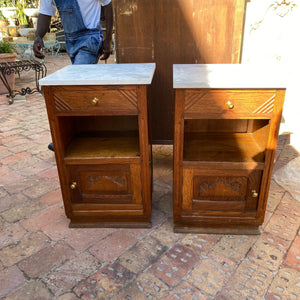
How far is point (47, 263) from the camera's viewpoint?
1.71 metres

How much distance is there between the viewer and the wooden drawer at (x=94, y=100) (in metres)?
1.64

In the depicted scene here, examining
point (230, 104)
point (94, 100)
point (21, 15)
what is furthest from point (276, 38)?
point (21, 15)

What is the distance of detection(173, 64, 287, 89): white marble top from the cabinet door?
0.54m

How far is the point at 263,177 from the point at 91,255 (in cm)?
117

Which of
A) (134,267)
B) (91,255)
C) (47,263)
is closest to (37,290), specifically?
(47,263)

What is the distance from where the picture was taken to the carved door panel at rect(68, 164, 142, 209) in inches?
73.5

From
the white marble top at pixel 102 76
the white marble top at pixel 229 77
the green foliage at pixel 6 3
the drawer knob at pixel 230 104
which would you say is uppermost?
the green foliage at pixel 6 3

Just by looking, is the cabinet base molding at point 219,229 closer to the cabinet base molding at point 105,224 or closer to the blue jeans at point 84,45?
the cabinet base molding at point 105,224

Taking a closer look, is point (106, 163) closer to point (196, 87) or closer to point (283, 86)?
point (196, 87)

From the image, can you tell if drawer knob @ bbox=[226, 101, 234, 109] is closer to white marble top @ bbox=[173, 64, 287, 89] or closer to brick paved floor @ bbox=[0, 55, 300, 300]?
white marble top @ bbox=[173, 64, 287, 89]

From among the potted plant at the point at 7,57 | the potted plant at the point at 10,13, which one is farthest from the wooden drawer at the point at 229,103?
the potted plant at the point at 10,13

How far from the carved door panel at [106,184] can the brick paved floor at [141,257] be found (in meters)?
0.23

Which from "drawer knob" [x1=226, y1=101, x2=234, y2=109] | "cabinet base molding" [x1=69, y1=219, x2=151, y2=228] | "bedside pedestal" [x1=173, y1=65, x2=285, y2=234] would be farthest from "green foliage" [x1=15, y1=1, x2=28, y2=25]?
"drawer knob" [x1=226, y1=101, x2=234, y2=109]

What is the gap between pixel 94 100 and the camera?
1.65 metres
